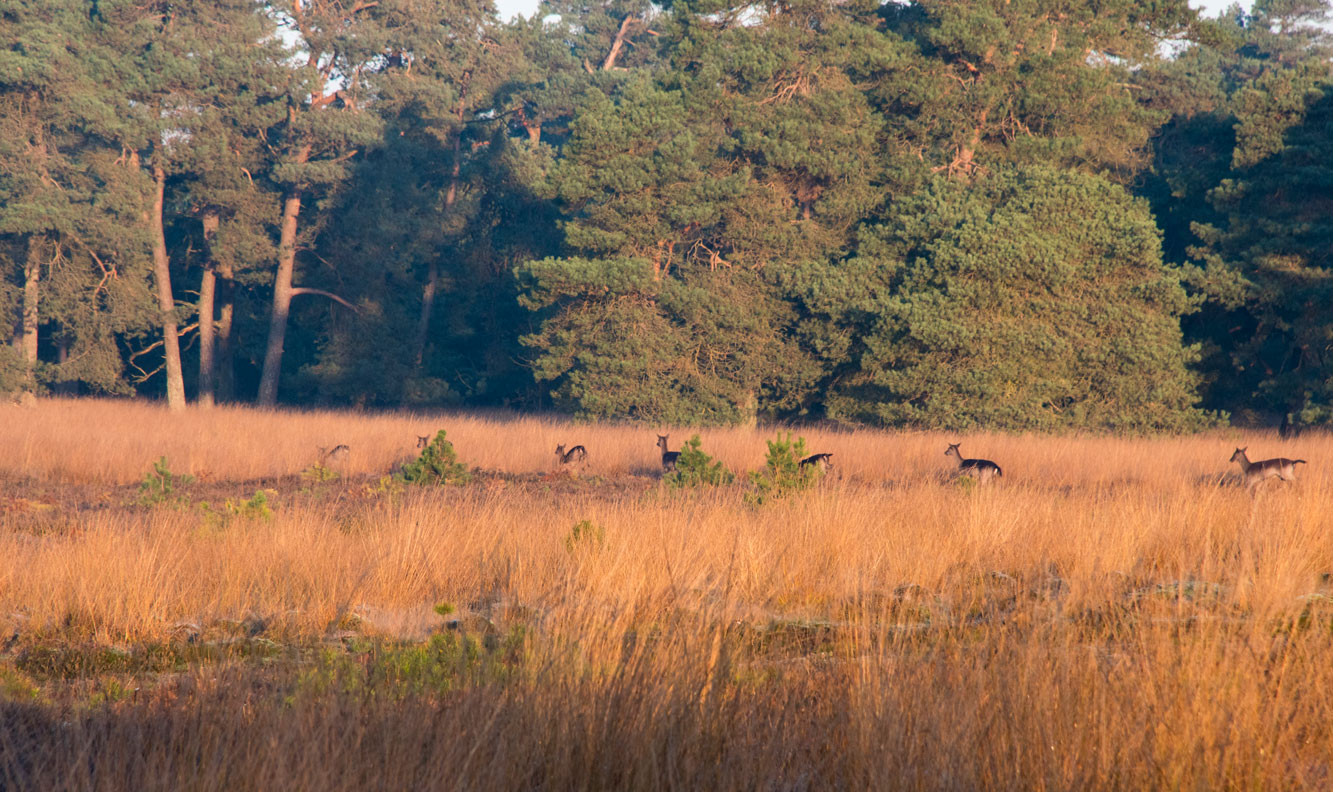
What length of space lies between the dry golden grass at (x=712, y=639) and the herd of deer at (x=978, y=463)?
30 centimetres

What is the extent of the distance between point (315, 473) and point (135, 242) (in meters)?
20.1

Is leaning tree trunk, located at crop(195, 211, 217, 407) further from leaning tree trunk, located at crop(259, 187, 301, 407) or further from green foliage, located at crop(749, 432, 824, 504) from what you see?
green foliage, located at crop(749, 432, 824, 504)

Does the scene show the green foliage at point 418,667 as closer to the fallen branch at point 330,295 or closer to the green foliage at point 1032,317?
the green foliage at point 1032,317

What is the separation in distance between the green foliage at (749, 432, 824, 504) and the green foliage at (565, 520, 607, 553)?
3.09 metres

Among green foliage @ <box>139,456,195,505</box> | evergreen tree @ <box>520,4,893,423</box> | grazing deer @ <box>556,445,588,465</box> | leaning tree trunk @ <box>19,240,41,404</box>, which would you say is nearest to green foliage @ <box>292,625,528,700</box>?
green foliage @ <box>139,456,195,505</box>

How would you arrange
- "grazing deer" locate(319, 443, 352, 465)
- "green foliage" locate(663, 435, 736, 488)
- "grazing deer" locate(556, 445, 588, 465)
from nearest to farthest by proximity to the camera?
"green foliage" locate(663, 435, 736, 488) → "grazing deer" locate(319, 443, 352, 465) → "grazing deer" locate(556, 445, 588, 465)

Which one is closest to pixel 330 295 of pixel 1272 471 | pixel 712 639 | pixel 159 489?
pixel 159 489

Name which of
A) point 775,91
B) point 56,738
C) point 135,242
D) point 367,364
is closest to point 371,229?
point 367,364

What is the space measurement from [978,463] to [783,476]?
12.0 ft

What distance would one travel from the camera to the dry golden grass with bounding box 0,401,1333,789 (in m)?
3.43

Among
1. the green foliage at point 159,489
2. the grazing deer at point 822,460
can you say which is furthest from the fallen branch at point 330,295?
the grazing deer at point 822,460

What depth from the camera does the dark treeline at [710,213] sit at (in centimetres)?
2331

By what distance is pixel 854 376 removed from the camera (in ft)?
82.5

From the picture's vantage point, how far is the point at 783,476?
11.0 metres
